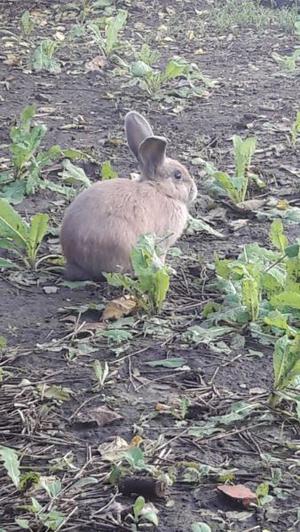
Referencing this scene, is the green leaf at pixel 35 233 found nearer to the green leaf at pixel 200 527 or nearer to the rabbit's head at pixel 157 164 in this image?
the rabbit's head at pixel 157 164

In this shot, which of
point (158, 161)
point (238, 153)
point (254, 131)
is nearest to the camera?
point (158, 161)

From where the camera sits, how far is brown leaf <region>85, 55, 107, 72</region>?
8.81 meters

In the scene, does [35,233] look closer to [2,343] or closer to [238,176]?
[2,343]

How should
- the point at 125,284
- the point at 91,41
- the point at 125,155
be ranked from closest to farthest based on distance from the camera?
the point at 125,284
the point at 125,155
the point at 91,41

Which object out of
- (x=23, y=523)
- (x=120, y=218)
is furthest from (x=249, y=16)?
(x=23, y=523)

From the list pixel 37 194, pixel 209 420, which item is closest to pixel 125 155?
pixel 37 194

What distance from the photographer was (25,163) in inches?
246

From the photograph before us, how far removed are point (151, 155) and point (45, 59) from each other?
3687 millimetres

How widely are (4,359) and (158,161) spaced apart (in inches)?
65.0

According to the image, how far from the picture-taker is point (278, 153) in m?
7.00

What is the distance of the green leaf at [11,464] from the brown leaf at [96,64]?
585cm

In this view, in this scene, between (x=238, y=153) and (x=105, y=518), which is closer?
(x=105, y=518)

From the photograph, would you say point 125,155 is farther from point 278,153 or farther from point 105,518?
point 105,518

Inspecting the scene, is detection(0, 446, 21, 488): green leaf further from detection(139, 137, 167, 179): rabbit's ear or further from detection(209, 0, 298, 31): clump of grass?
detection(209, 0, 298, 31): clump of grass
